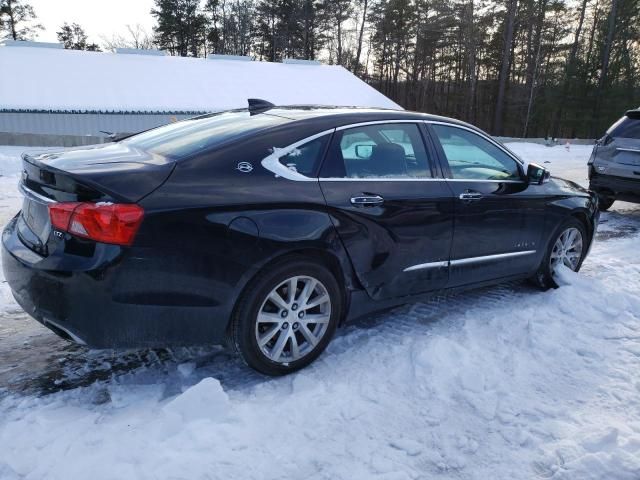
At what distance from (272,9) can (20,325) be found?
155 ft

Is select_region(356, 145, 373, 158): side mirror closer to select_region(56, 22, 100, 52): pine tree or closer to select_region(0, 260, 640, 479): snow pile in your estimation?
select_region(0, 260, 640, 479): snow pile

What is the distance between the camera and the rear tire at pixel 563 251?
4812 millimetres

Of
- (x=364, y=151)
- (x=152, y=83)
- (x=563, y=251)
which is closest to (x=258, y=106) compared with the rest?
(x=364, y=151)

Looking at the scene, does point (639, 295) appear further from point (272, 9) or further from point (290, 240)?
point (272, 9)

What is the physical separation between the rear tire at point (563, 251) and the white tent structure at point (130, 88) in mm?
19705

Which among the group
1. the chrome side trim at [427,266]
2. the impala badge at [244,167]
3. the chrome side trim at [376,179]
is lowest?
the chrome side trim at [427,266]

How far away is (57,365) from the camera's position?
331 cm

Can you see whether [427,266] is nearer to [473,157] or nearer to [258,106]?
[473,157]

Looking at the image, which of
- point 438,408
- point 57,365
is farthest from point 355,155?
point 57,365

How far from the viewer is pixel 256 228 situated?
2.93 meters

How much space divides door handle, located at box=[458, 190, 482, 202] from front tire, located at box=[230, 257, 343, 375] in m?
1.28

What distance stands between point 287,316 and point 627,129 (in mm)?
7218

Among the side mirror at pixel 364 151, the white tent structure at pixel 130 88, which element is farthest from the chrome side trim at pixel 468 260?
the white tent structure at pixel 130 88

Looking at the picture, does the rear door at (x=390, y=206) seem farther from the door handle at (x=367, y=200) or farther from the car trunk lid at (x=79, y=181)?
the car trunk lid at (x=79, y=181)
